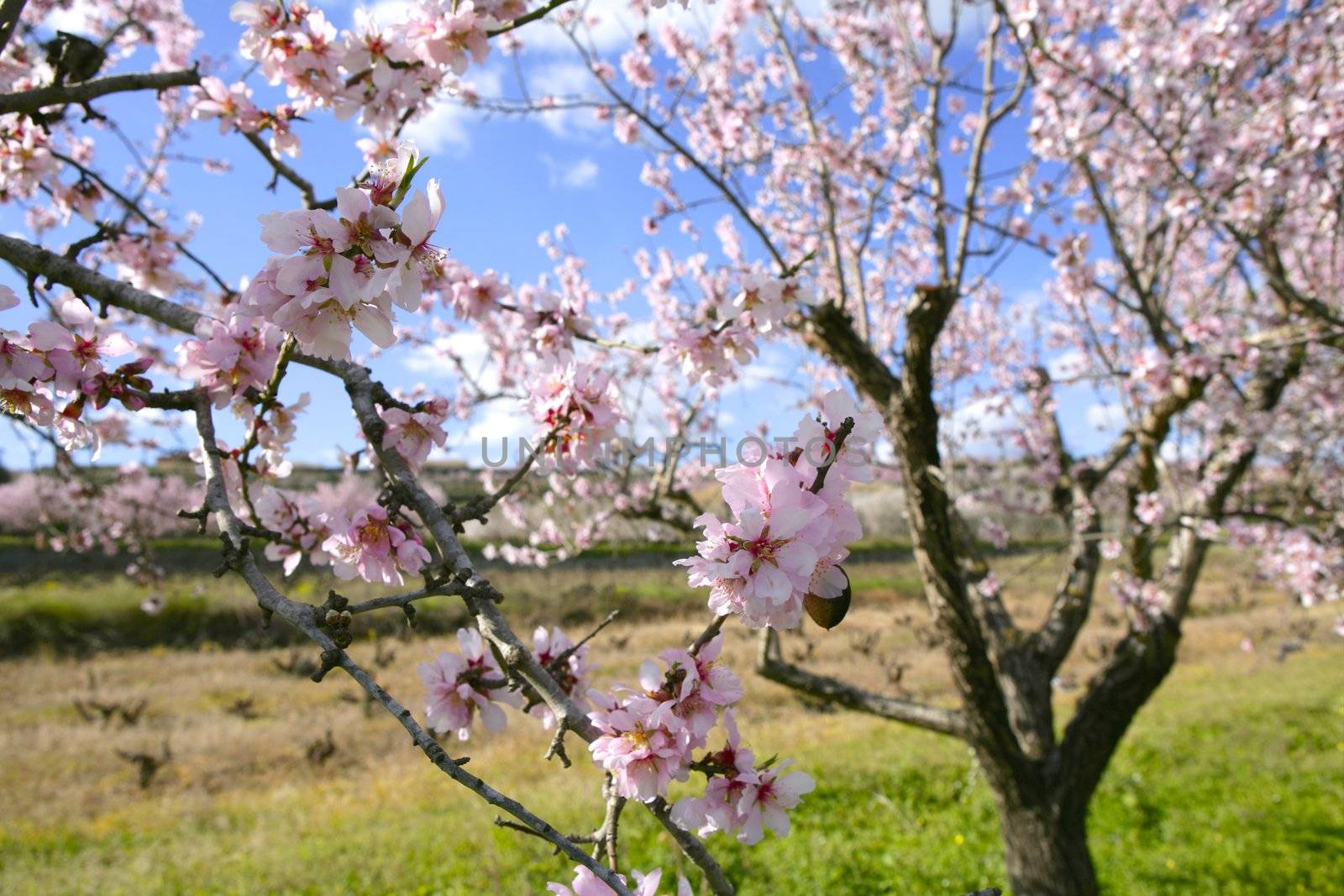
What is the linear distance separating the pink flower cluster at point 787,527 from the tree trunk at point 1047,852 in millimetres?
3599

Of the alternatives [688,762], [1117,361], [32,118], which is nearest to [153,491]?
[32,118]

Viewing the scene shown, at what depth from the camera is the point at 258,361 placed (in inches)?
54.2

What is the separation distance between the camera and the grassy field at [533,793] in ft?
18.3

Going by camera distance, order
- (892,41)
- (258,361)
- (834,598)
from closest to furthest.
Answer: (834,598)
(258,361)
(892,41)

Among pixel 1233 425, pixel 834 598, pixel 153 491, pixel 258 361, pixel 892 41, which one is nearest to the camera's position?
pixel 834 598

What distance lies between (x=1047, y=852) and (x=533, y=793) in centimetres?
512

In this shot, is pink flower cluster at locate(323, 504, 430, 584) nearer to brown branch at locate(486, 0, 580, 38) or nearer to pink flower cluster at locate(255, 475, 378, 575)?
pink flower cluster at locate(255, 475, 378, 575)

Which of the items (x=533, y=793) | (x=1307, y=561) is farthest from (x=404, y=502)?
(x=1307, y=561)

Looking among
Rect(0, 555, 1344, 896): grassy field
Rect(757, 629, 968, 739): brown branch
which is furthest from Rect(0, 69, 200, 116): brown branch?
Rect(757, 629, 968, 739): brown branch

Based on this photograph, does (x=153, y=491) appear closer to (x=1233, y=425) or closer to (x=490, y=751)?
(x=490, y=751)

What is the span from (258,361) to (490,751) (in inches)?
339

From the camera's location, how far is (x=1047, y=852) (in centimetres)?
368

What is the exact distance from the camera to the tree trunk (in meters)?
3.67

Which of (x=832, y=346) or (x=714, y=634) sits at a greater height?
(x=832, y=346)
